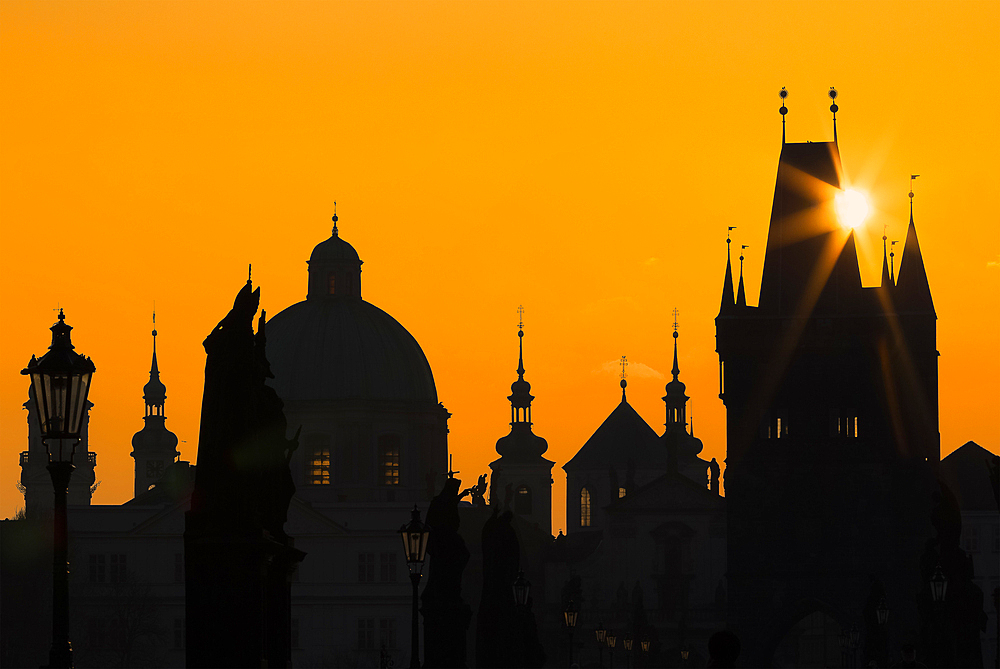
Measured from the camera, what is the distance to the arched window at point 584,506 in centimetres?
16525

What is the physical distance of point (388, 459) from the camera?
126 meters

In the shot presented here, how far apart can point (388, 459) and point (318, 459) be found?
4.22m

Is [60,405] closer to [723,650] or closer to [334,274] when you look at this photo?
[723,650]

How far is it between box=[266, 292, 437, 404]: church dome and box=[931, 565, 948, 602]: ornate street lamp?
288ft

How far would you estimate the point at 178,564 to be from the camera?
114 m

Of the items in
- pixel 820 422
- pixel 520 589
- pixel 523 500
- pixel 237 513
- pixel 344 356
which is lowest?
pixel 520 589

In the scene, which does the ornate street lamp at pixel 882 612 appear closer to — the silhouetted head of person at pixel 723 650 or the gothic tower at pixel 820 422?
the silhouetted head of person at pixel 723 650

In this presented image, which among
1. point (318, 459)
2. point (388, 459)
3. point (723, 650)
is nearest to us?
point (723, 650)

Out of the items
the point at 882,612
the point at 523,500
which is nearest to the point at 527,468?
the point at 523,500

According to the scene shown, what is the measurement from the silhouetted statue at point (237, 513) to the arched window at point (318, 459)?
353ft

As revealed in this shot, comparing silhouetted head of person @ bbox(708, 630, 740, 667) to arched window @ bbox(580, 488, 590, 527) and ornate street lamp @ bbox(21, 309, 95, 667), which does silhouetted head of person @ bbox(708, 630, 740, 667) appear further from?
arched window @ bbox(580, 488, 590, 527)

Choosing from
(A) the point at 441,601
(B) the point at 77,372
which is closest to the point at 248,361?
(B) the point at 77,372

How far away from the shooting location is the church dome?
12612cm

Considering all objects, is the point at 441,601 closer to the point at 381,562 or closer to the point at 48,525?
the point at 48,525
